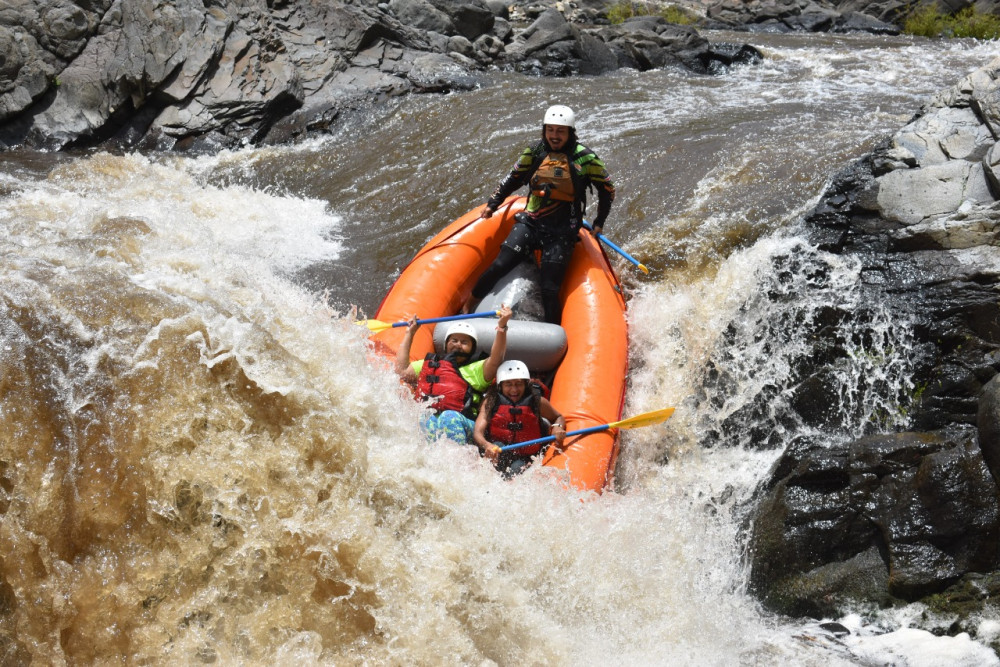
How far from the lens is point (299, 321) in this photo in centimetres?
388

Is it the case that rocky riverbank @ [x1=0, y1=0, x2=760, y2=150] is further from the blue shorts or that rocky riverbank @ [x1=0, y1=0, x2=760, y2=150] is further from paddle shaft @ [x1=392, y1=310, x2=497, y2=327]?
the blue shorts

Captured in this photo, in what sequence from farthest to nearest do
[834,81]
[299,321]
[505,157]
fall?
[834,81] < [505,157] < [299,321]

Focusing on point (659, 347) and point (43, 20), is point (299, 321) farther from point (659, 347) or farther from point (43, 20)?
point (43, 20)

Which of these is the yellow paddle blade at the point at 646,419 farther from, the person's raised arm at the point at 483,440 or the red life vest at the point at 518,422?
the person's raised arm at the point at 483,440

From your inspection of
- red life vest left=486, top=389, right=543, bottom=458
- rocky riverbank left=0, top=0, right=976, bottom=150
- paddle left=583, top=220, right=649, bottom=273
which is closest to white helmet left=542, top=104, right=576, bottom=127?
paddle left=583, top=220, right=649, bottom=273

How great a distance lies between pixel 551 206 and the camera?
4992 millimetres

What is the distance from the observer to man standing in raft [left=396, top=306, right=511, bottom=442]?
13.2 ft

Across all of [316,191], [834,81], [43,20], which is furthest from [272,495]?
[834,81]

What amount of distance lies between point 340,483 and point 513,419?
45.7 inches

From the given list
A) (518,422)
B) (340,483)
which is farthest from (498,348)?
(340,483)

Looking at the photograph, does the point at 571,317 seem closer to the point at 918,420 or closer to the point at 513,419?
the point at 513,419

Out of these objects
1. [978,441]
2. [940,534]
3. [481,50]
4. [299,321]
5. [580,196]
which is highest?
[481,50]

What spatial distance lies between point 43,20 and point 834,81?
9.44 m

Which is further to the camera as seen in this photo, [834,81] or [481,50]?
[481,50]
